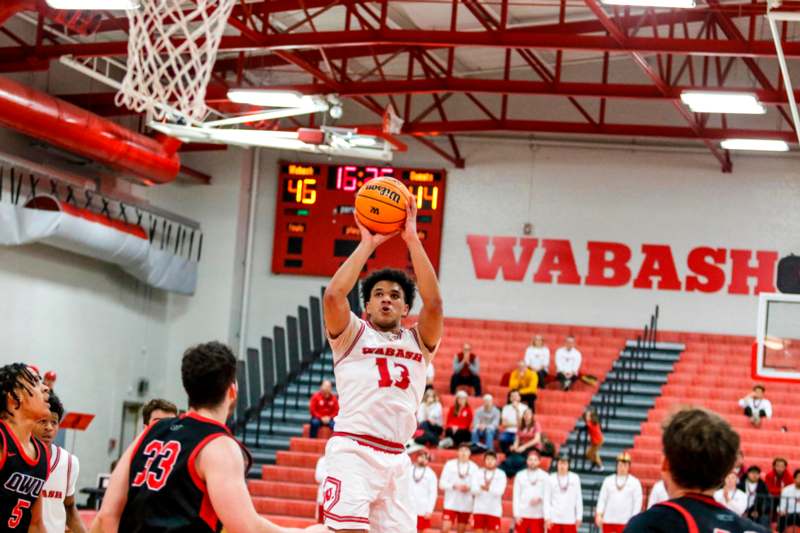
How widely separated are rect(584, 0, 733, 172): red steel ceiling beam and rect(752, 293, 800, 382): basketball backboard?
445cm

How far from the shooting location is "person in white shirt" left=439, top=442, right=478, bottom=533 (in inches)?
765

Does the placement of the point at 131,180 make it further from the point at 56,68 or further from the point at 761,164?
the point at 761,164

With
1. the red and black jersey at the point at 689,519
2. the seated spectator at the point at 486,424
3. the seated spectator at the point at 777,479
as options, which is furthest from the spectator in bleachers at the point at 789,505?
the red and black jersey at the point at 689,519

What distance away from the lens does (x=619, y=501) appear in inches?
725

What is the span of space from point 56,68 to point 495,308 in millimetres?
10255

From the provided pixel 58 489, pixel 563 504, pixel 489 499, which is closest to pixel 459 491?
pixel 489 499

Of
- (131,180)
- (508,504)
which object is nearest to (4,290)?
(131,180)

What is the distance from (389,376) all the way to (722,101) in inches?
510

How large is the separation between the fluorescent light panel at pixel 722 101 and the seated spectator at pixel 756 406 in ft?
17.8

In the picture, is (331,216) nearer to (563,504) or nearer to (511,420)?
(511,420)

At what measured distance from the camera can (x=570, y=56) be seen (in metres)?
26.3

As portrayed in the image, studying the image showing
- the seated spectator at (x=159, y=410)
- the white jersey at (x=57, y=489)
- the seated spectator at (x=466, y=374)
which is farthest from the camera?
the seated spectator at (x=466, y=374)

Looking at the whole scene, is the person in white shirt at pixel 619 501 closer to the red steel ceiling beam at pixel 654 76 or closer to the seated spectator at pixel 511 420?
the seated spectator at pixel 511 420

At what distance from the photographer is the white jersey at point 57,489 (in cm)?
700
